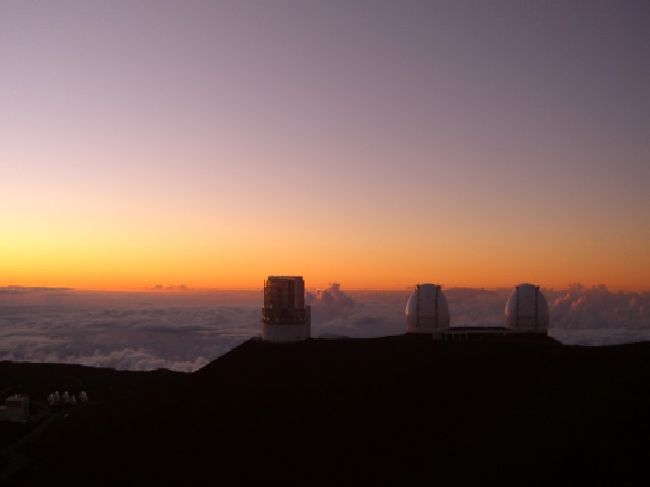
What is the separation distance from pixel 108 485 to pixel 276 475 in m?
7.97

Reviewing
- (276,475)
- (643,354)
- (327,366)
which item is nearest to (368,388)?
(327,366)

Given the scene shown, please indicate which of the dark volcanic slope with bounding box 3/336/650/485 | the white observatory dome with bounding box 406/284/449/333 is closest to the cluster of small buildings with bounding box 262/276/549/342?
the white observatory dome with bounding box 406/284/449/333

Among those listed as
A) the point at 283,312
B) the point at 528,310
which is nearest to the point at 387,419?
the point at 283,312

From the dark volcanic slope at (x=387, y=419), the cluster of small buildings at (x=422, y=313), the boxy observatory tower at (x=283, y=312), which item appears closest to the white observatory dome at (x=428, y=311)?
the cluster of small buildings at (x=422, y=313)

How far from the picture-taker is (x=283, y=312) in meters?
35.8

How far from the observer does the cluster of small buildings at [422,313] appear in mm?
35438

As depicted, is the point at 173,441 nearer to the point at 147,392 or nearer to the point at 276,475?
the point at 276,475

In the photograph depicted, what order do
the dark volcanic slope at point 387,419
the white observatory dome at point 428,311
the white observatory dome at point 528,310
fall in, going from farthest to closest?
the white observatory dome at point 528,310, the white observatory dome at point 428,311, the dark volcanic slope at point 387,419

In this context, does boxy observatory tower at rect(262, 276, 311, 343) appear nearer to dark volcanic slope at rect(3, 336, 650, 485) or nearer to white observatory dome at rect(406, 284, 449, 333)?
dark volcanic slope at rect(3, 336, 650, 485)

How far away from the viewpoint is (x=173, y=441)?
25.2 metres

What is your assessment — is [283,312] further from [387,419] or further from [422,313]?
[387,419]

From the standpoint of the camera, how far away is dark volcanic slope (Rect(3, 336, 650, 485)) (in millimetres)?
17845

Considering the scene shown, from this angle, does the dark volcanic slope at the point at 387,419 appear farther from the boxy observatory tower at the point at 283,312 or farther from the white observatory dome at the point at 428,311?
the white observatory dome at the point at 428,311

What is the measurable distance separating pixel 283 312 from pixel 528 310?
15.6 meters
